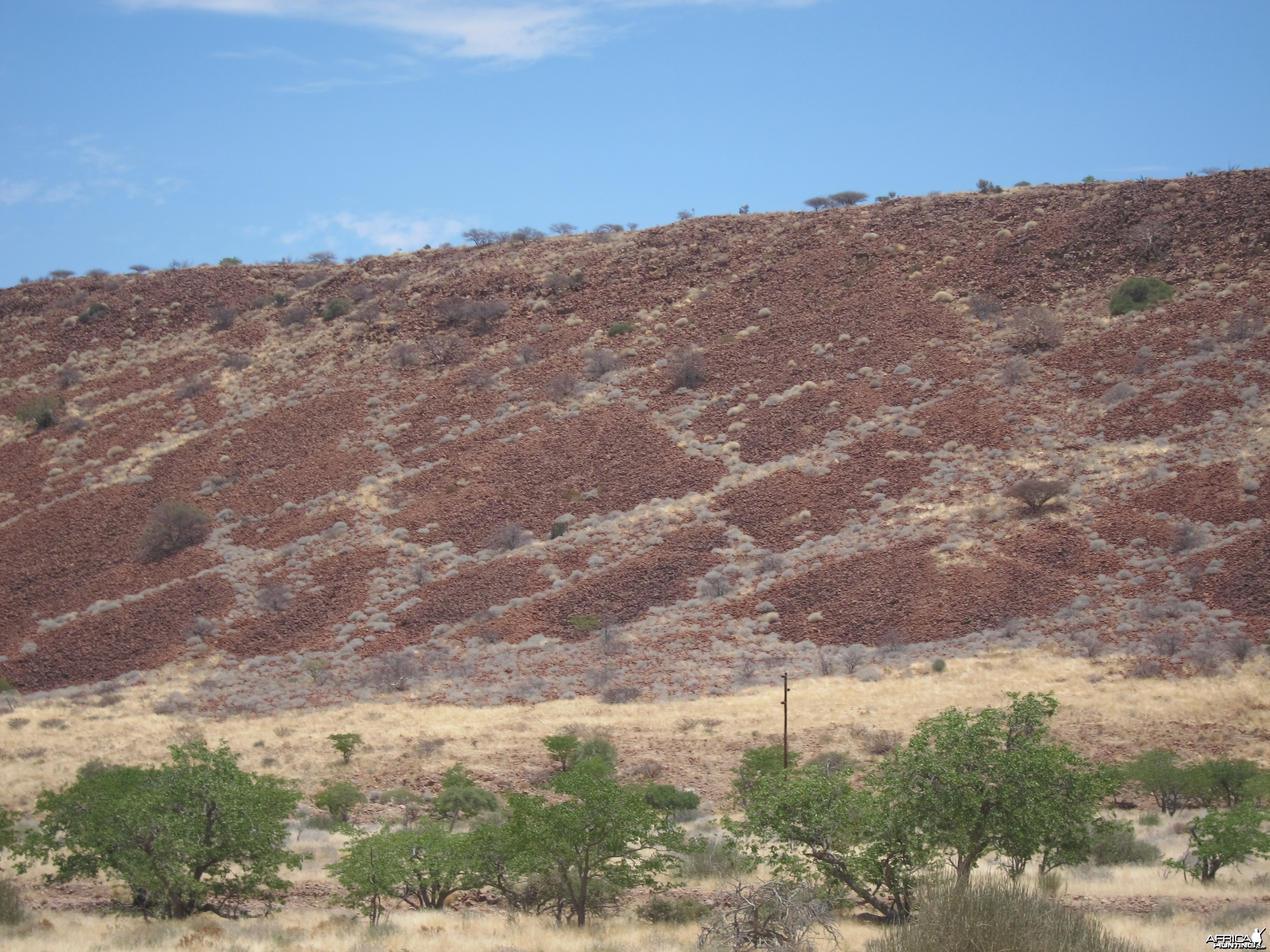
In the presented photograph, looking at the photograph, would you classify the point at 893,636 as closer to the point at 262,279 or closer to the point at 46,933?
the point at 46,933

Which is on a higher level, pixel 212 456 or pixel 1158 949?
pixel 212 456

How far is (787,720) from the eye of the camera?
26703 millimetres

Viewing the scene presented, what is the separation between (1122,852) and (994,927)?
10195 millimetres

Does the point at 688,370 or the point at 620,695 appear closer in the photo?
the point at 620,695

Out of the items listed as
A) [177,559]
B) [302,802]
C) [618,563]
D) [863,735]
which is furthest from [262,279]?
[863,735]

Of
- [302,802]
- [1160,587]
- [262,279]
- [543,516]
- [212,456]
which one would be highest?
→ [262,279]

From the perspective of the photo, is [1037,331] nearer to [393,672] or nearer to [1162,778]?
[1162,778]

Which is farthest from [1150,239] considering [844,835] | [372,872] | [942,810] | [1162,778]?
[372,872]

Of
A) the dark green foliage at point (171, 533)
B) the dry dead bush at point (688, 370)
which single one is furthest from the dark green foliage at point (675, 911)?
the dry dead bush at point (688, 370)

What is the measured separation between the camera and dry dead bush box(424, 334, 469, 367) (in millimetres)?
55375

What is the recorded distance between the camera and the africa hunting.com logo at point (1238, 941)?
11.6 m

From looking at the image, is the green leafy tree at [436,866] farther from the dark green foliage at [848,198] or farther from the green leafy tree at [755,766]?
the dark green foliage at [848,198]

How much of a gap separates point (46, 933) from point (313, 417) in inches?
1573

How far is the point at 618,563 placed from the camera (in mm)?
38406
